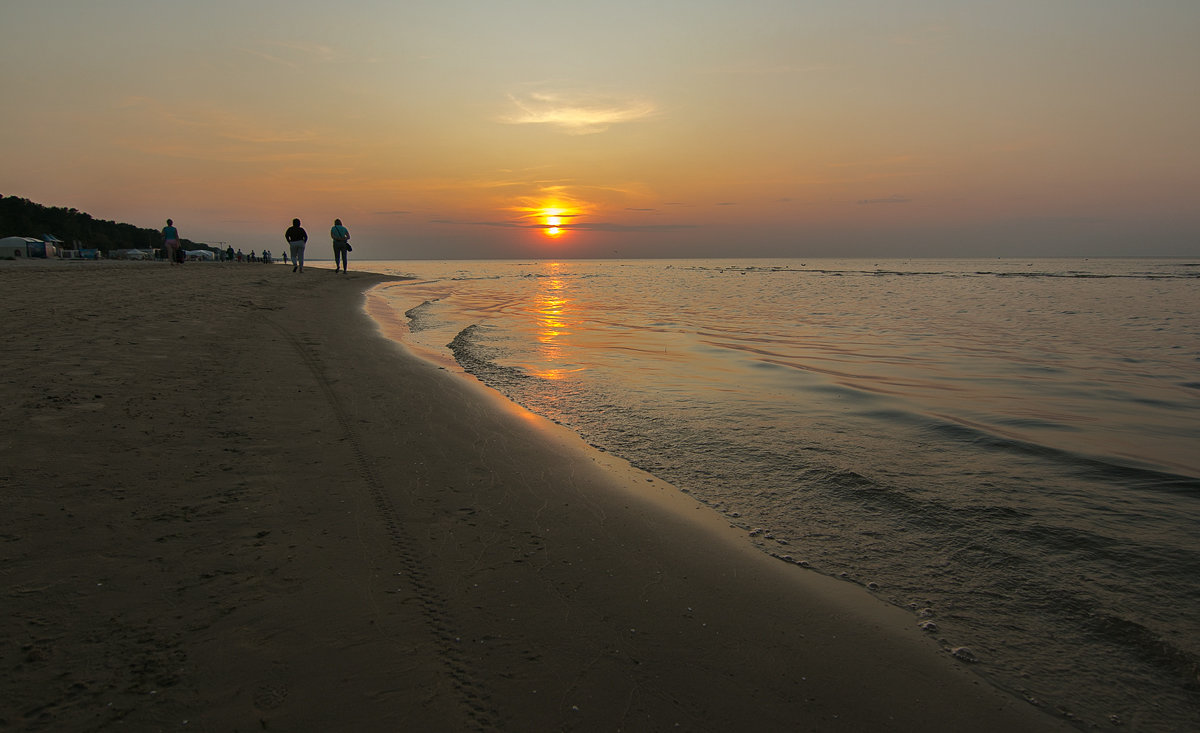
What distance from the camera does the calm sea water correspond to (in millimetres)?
2633

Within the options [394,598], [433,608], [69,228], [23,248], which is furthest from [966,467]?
[69,228]

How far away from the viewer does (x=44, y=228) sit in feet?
232

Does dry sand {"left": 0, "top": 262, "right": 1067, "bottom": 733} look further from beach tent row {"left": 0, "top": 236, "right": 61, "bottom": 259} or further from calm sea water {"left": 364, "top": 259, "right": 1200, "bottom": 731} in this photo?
beach tent row {"left": 0, "top": 236, "right": 61, "bottom": 259}

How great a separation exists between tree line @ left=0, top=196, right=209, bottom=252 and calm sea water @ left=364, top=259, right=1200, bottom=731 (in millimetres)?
69398

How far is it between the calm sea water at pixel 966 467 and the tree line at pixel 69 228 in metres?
69.4

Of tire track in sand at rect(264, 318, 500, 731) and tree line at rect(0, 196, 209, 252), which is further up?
tree line at rect(0, 196, 209, 252)

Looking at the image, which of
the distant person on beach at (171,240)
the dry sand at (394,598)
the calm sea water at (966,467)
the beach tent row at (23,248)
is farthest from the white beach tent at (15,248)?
the dry sand at (394,598)

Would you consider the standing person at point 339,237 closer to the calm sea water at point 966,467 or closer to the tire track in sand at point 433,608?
the calm sea water at point 966,467

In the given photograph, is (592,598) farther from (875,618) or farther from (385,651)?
(875,618)

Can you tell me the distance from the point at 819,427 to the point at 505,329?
10.0m

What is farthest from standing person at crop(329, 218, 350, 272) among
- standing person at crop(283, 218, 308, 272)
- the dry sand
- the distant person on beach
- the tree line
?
the tree line

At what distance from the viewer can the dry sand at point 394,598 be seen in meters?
2.06

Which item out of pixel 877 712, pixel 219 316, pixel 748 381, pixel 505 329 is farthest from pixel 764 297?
pixel 877 712

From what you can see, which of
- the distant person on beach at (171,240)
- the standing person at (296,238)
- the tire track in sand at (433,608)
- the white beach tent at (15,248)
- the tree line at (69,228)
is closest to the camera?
the tire track in sand at (433,608)
